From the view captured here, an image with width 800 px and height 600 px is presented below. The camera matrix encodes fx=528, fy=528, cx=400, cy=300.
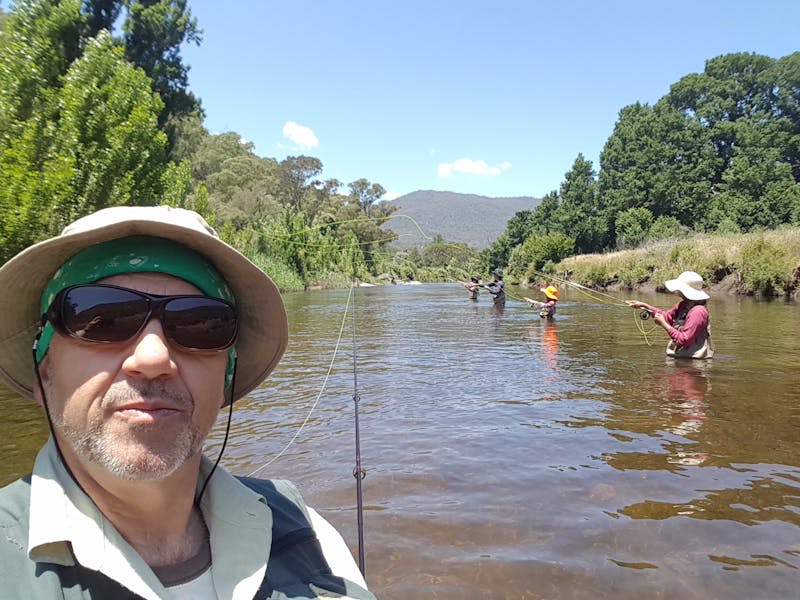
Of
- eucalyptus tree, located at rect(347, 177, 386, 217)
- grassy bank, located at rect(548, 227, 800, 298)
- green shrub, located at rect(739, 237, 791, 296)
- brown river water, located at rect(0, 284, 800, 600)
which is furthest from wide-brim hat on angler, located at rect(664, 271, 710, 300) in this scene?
eucalyptus tree, located at rect(347, 177, 386, 217)

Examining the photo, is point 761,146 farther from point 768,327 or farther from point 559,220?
point 768,327

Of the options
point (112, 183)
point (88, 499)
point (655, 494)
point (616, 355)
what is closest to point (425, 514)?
point (655, 494)

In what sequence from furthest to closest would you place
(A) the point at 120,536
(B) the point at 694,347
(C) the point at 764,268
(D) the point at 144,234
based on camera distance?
1. (C) the point at 764,268
2. (B) the point at 694,347
3. (D) the point at 144,234
4. (A) the point at 120,536

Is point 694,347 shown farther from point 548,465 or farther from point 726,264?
point 726,264

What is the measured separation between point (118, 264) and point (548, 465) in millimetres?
4402

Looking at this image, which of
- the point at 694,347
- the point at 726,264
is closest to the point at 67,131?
the point at 694,347

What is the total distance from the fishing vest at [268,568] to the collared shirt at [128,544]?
31 mm

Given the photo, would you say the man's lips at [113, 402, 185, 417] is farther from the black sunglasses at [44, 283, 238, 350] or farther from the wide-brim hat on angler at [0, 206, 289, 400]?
the wide-brim hat on angler at [0, 206, 289, 400]

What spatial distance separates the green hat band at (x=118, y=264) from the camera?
1.45 meters

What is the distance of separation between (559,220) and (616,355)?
52.1 metres

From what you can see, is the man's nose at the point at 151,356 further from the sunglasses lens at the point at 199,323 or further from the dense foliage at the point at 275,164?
the dense foliage at the point at 275,164

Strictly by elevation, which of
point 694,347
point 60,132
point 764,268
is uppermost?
point 60,132

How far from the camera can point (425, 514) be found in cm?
399

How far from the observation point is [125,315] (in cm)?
140
